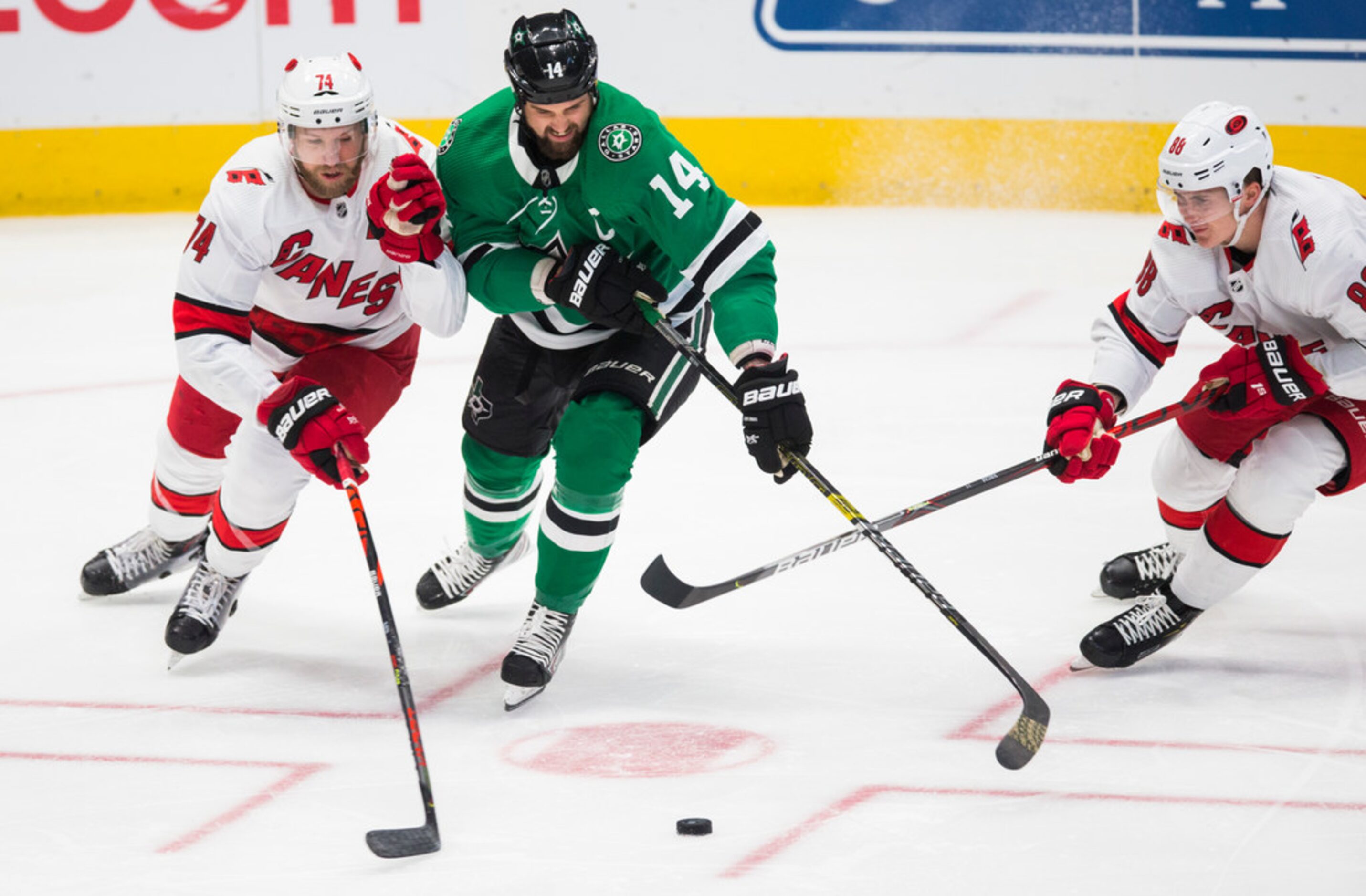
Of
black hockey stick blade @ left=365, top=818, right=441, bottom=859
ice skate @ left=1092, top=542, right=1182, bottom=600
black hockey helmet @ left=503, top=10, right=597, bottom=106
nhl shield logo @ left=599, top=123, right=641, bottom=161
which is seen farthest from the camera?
ice skate @ left=1092, top=542, right=1182, bottom=600

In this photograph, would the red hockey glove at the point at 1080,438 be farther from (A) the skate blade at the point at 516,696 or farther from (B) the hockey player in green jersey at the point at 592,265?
(A) the skate blade at the point at 516,696

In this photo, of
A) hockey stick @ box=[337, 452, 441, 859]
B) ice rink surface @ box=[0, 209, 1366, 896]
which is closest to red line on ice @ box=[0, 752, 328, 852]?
Result: ice rink surface @ box=[0, 209, 1366, 896]

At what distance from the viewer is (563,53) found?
2.68 meters

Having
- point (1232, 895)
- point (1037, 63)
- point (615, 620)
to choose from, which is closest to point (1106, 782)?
point (1232, 895)

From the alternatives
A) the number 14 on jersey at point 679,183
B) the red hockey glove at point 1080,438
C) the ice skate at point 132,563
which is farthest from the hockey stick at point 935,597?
the ice skate at point 132,563

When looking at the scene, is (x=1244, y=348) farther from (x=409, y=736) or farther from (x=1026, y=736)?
(x=409, y=736)

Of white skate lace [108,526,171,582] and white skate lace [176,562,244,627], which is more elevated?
white skate lace [176,562,244,627]

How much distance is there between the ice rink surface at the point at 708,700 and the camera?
2.24 metres

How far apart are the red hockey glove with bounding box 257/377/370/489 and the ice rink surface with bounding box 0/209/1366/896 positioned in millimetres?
400

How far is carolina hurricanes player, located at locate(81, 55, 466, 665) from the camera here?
2740 millimetres

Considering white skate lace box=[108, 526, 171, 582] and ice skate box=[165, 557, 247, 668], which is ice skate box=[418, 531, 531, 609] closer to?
ice skate box=[165, 557, 247, 668]

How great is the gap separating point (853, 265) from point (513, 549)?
3.40 m

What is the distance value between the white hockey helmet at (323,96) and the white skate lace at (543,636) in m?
0.85

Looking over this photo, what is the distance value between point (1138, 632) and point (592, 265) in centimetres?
108
